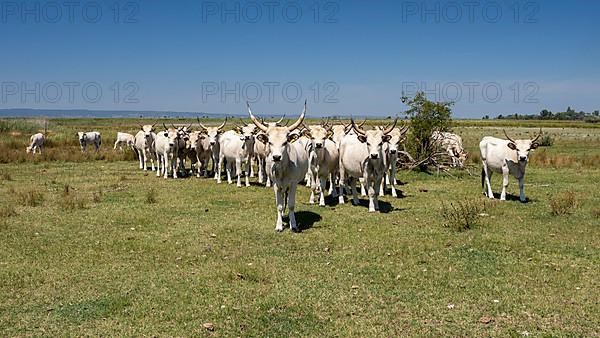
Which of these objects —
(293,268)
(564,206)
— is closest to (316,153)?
(293,268)

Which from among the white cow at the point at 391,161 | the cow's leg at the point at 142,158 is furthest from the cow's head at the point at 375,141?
the cow's leg at the point at 142,158

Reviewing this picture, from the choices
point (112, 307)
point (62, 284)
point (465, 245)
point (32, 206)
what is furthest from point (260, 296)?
point (32, 206)

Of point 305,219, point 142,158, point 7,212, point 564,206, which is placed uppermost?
point 142,158

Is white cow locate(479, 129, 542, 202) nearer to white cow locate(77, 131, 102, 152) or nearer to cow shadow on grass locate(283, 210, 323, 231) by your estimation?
cow shadow on grass locate(283, 210, 323, 231)

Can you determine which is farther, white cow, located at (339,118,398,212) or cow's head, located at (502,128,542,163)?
cow's head, located at (502,128,542,163)

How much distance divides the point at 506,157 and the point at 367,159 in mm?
5019

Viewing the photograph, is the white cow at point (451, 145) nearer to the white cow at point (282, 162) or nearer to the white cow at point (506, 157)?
the white cow at point (506, 157)

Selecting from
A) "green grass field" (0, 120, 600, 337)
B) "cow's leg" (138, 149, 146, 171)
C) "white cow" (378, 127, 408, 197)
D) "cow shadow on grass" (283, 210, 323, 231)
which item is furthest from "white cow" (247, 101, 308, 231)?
"cow's leg" (138, 149, 146, 171)

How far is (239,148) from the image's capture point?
20.5 meters

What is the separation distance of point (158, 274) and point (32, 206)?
26.9ft

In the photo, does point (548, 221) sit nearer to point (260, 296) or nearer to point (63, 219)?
point (260, 296)

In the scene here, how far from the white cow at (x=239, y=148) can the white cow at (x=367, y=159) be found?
17.7 feet

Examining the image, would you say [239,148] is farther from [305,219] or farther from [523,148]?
[523,148]

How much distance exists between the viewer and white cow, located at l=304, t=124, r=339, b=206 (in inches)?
610
